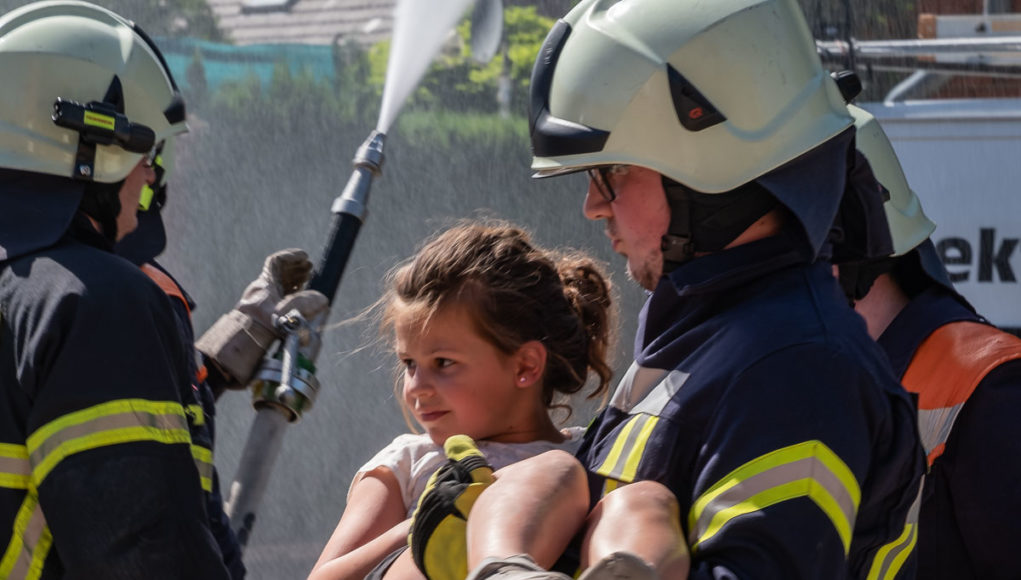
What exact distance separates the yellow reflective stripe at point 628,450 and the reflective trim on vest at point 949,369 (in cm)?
76

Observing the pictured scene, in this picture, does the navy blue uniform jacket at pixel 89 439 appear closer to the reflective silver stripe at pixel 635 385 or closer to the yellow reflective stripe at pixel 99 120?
the yellow reflective stripe at pixel 99 120

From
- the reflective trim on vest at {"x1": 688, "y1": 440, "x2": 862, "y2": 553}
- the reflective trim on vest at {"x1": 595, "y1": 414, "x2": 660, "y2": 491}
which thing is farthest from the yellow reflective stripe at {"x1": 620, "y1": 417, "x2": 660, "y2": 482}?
the reflective trim on vest at {"x1": 688, "y1": 440, "x2": 862, "y2": 553}

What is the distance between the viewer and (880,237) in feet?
5.54

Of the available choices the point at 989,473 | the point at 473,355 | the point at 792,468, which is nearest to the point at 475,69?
the point at 473,355

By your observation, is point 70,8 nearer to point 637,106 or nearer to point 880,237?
point 637,106

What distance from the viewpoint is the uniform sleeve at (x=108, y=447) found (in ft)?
5.95

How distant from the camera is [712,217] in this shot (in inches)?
62.7

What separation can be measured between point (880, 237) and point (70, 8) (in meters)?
1.56

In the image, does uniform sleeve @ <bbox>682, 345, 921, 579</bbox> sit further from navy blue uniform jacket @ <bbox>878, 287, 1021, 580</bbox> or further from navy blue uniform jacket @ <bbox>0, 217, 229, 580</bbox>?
navy blue uniform jacket @ <bbox>0, 217, 229, 580</bbox>

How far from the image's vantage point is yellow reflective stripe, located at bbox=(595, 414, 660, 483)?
1.45m

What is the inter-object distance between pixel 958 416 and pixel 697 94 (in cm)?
86

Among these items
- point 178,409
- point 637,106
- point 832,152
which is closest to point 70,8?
point 178,409

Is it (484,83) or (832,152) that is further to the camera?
(484,83)

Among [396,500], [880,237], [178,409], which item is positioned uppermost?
[880,237]
